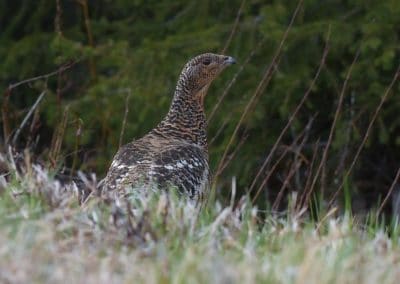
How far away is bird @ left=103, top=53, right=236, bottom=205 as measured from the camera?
237 inches

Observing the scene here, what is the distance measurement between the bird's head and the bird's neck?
0.06 ft

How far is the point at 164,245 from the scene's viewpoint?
13.0 ft

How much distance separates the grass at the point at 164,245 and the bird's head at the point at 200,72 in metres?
2.80

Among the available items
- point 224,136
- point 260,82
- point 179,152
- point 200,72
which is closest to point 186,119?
point 200,72

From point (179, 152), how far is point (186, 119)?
0.80m

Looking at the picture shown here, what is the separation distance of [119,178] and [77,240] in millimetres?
2147

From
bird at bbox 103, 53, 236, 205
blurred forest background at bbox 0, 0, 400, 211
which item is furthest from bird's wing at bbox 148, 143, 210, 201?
blurred forest background at bbox 0, 0, 400, 211

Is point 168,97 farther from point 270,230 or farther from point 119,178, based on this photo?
point 270,230

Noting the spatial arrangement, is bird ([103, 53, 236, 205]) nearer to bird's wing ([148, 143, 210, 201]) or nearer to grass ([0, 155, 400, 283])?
bird's wing ([148, 143, 210, 201])

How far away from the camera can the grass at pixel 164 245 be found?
11.6ft

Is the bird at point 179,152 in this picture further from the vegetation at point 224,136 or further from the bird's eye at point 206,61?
the vegetation at point 224,136

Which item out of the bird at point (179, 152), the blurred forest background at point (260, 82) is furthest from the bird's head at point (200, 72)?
the blurred forest background at point (260, 82)

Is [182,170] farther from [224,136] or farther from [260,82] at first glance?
[224,136]

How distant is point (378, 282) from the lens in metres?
3.65
